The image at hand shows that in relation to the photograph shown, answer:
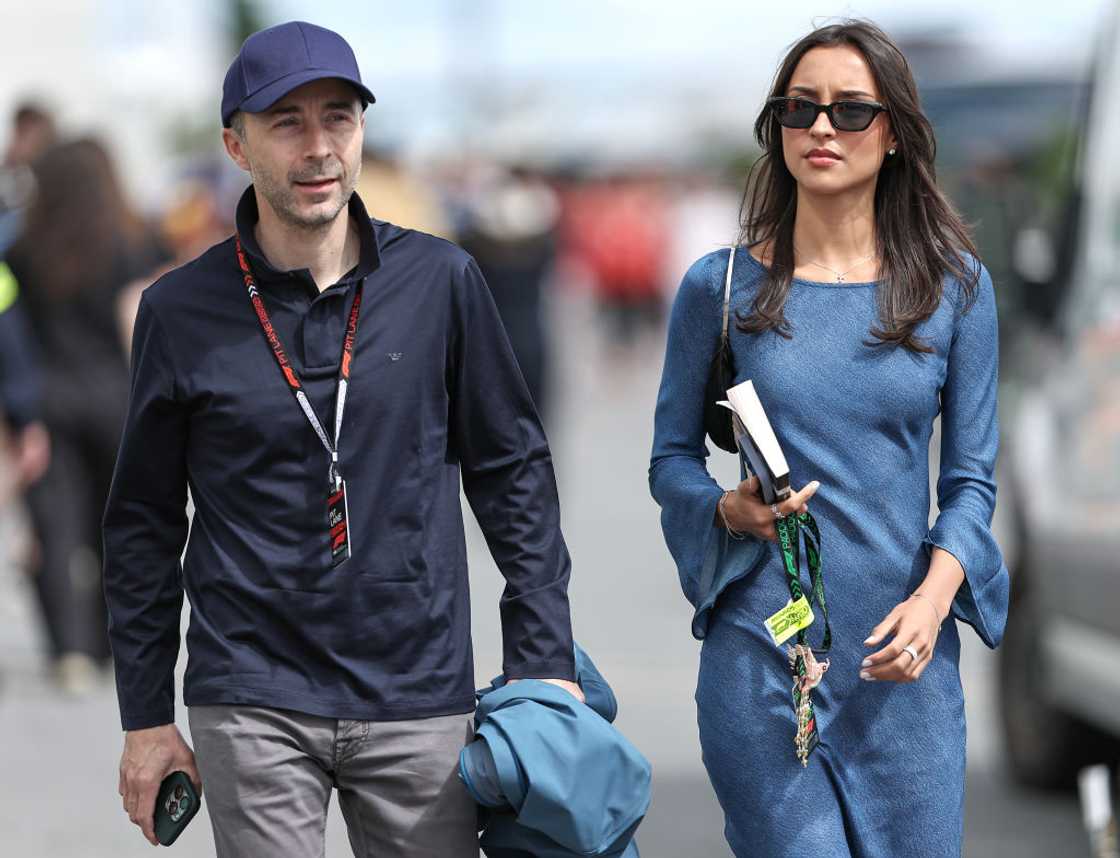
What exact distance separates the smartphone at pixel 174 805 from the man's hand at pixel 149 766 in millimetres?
11

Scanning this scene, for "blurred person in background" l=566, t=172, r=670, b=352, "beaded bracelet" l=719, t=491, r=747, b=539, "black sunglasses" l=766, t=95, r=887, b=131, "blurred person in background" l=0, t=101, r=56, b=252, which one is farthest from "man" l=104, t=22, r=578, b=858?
"blurred person in background" l=566, t=172, r=670, b=352

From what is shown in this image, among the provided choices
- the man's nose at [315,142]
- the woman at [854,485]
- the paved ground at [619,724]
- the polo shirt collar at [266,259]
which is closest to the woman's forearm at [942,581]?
the woman at [854,485]

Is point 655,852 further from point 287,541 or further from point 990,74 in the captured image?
point 990,74

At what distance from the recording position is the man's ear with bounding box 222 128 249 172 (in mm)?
3729

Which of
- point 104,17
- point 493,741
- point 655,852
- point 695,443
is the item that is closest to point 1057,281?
point 655,852

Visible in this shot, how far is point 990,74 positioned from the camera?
22062 millimetres

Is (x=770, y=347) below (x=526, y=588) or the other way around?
the other way around

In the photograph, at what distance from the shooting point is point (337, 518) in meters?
3.61

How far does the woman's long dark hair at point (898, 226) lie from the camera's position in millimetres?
3748

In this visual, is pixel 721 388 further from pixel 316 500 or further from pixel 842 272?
pixel 316 500

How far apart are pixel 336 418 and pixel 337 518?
6.4 inches

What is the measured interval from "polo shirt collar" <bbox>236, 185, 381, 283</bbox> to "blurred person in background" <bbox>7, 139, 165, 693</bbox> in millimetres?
5376

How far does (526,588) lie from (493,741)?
0.29m

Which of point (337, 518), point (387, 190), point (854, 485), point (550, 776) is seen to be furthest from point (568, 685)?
point (387, 190)
